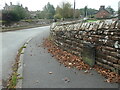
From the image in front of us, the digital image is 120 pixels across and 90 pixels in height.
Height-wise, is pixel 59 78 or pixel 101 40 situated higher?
pixel 101 40

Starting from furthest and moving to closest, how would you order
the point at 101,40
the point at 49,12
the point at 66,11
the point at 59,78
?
1. the point at 49,12
2. the point at 66,11
3. the point at 101,40
4. the point at 59,78

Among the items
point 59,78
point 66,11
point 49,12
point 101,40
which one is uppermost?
point 49,12

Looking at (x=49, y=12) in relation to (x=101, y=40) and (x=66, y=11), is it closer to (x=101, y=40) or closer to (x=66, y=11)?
(x=66, y=11)

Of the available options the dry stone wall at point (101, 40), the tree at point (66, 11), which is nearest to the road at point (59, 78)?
the dry stone wall at point (101, 40)

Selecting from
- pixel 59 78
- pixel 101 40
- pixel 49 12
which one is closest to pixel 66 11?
pixel 49 12

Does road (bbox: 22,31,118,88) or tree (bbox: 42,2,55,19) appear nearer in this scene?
road (bbox: 22,31,118,88)

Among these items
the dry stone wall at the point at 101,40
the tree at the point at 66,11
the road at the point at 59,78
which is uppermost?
the tree at the point at 66,11

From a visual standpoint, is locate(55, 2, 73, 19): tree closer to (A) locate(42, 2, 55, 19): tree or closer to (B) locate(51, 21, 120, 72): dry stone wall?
(A) locate(42, 2, 55, 19): tree

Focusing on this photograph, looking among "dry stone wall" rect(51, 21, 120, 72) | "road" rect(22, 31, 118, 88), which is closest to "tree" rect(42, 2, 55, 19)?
"dry stone wall" rect(51, 21, 120, 72)

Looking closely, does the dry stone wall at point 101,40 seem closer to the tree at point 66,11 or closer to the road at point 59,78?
the road at point 59,78

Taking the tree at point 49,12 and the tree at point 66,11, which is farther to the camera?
the tree at point 49,12

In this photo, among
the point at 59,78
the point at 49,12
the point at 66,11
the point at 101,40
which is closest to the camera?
the point at 59,78

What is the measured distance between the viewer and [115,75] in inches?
178

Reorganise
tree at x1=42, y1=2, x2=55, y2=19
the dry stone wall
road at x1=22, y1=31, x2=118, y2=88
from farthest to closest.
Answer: tree at x1=42, y1=2, x2=55, y2=19, the dry stone wall, road at x1=22, y1=31, x2=118, y2=88
